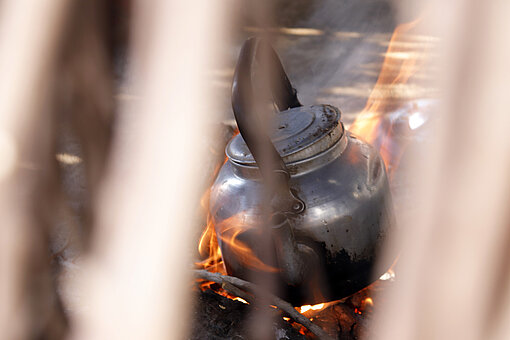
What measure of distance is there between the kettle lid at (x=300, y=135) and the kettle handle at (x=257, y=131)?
17cm

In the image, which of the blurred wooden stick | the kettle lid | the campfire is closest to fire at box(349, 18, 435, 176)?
the campfire

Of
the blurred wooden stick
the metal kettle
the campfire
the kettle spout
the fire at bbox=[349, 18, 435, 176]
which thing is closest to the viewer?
the blurred wooden stick

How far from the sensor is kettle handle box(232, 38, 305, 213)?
80 centimetres

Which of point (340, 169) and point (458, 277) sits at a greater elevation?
point (458, 277)

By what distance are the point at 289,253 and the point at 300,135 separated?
1.24ft

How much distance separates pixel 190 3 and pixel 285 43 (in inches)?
197

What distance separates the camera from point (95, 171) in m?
0.42

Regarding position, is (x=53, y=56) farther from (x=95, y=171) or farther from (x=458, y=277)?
(x=458, y=277)

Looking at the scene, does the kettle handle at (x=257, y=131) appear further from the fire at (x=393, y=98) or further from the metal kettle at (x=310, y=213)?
the fire at (x=393, y=98)

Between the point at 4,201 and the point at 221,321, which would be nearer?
the point at 4,201

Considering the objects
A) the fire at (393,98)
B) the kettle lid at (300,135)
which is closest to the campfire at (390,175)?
the fire at (393,98)

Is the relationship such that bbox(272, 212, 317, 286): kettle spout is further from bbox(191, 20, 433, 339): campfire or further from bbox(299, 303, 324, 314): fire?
bbox(299, 303, 324, 314): fire

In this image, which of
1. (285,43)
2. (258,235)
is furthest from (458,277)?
(285,43)

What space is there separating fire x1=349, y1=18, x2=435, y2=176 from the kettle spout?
4.19 feet
